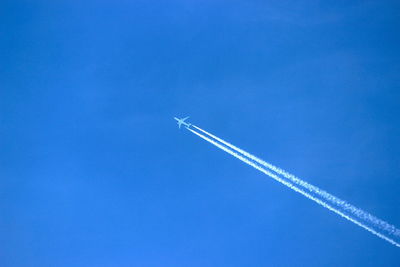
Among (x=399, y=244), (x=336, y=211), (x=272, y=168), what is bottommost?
(x=399, y=244)

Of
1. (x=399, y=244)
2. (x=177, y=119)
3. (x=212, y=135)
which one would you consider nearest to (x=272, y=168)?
(x=212, y=135)

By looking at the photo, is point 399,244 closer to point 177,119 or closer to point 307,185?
point 307,185

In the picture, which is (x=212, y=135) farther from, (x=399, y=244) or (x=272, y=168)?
(x=399, y=244)

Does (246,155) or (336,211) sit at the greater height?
(246,155)

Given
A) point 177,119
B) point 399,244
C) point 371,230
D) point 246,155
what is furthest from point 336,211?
point 177,119

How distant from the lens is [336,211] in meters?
42.5

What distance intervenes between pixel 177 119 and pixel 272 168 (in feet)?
39.6

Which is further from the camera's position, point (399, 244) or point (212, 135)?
point (212, 135)

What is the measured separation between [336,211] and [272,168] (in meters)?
8.49

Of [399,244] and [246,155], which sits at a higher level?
[246,155]

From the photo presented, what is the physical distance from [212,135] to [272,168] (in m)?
7.78

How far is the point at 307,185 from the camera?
139 ft

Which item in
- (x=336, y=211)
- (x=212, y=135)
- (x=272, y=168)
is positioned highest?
(x=212, y=135)

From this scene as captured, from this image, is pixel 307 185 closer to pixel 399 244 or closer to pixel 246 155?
pixel 246 155
